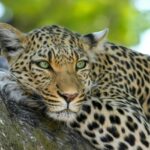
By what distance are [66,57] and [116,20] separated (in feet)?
33.2

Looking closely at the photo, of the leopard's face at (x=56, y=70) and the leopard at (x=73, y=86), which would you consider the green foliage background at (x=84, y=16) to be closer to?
the leopard at (x=73, y=86)

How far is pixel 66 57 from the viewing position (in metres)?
8.31

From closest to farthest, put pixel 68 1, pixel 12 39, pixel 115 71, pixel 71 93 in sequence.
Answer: pixel 71 93
pixel 12 39
pixel 115 71
pixel 68 1

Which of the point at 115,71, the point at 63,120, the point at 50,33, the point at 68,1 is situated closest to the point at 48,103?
the point at 63,120

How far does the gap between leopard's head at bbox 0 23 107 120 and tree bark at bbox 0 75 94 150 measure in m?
0.14

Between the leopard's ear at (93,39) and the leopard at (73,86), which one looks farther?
the leopard's ear at (93,39)

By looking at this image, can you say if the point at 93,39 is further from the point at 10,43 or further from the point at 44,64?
the point at 10,43

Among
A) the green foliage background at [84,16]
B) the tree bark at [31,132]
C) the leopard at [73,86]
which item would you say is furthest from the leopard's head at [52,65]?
the green foliage background at [84,16]

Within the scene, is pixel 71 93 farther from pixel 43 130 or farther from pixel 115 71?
pixel 115 71

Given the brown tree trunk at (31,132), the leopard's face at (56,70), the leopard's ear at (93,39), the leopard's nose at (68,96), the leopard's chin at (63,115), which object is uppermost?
the leopard's ear at (93,39)

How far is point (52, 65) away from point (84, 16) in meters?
9.64

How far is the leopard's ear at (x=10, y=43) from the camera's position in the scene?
8.51 meters

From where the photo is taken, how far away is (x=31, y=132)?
7863 mm

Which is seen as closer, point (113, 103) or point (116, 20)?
point (113, 103)
